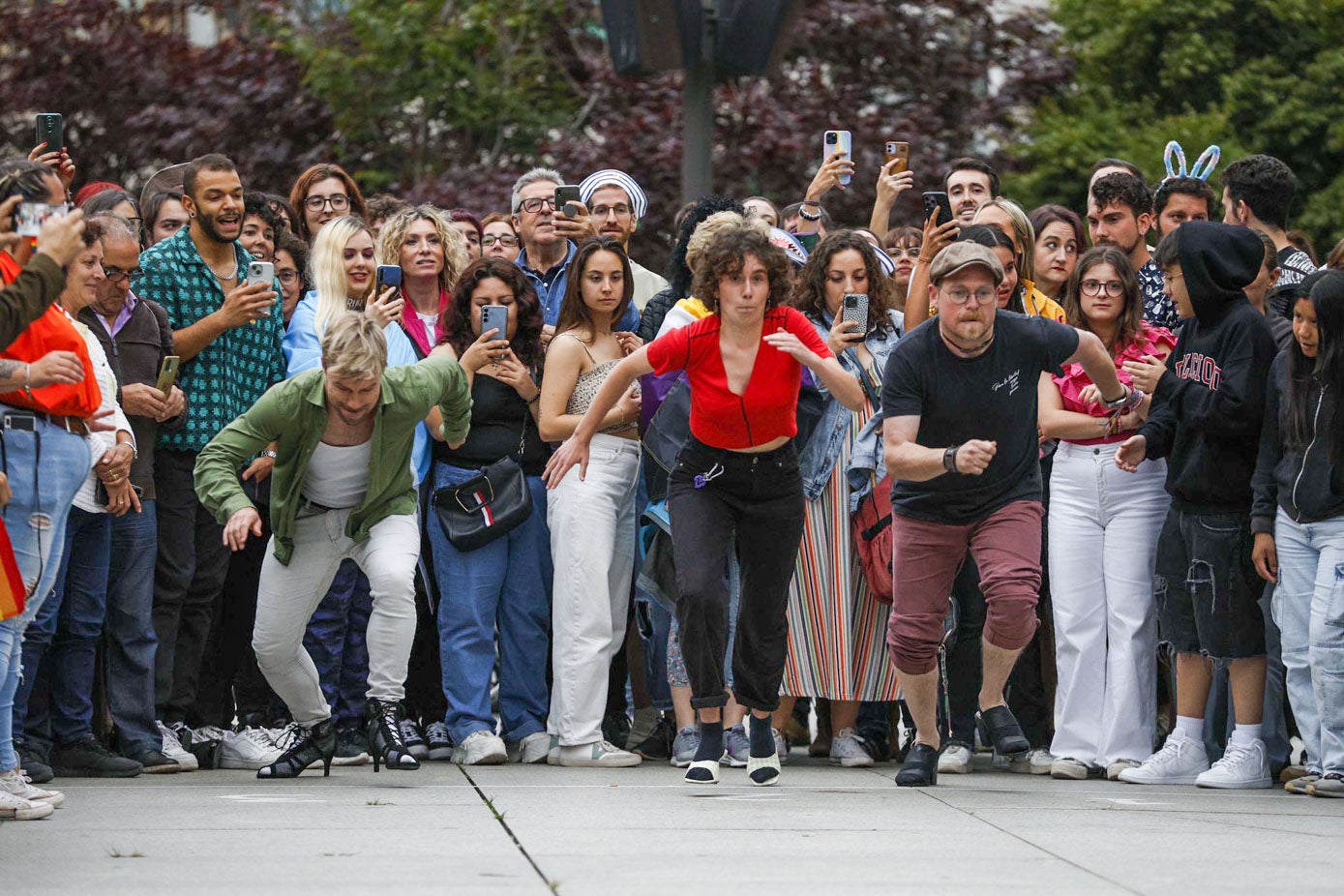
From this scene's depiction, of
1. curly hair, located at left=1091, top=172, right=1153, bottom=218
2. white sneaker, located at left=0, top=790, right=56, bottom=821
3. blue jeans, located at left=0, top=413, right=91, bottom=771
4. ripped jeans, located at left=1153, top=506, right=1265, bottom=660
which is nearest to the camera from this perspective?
white sneaker, located at left=0, top=790, right=56, bottom=821

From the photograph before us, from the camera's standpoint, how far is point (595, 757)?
9281 millimetres

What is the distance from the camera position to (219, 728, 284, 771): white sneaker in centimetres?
919

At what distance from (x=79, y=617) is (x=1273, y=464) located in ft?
16.1

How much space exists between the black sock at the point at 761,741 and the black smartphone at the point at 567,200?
301 centimetres

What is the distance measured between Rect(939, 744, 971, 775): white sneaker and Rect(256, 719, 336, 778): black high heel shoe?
2.67m

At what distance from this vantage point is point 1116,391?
8.38 m

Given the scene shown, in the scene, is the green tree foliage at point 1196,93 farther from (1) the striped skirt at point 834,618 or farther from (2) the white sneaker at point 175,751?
(2) the white sneaker at point 175,751

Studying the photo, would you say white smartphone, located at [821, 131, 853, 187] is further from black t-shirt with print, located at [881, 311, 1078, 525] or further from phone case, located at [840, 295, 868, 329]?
black t-shirt with print, located at [881, 311, 1078, 525]

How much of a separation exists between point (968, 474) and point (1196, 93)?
1347 centimetres

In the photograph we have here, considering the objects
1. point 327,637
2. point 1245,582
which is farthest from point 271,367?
point 1245,582

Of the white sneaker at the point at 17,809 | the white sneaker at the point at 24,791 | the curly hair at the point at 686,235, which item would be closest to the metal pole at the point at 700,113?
the curly hair at the point at 686,235

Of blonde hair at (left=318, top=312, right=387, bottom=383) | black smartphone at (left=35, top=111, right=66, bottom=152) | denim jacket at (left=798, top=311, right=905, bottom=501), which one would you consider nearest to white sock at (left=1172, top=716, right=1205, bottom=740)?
denim jacket at (left=798, top=311, right=905, bottom=501)

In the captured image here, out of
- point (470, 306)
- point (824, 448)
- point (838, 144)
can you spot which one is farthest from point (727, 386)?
point (838, 144)

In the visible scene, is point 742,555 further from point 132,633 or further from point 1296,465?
point 132,633
